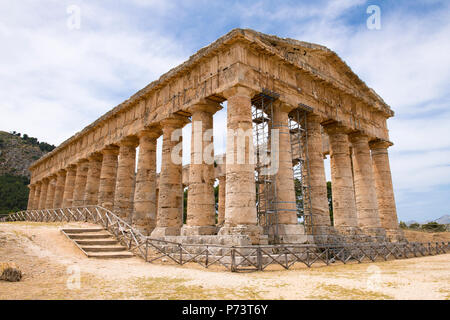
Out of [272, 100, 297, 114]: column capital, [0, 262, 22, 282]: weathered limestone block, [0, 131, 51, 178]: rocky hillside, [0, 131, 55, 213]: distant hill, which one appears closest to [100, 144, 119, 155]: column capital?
[272, 100, 297, 114]: column capital

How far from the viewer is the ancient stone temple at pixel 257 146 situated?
1395cm

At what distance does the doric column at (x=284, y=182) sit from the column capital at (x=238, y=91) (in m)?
2.22

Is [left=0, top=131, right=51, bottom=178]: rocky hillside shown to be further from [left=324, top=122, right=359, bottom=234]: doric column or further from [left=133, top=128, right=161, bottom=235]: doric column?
[left=324, top=122, right=359, bottom=234]: doric column

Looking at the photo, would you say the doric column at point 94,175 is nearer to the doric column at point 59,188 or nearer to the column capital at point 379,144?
the doric column at point 59,188

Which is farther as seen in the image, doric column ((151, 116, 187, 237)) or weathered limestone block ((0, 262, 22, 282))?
doric column ((151, 116, 187, 237))

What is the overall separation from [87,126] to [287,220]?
818 inches

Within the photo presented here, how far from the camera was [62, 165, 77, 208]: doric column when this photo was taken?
29.5m

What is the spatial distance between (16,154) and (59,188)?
6051 cm

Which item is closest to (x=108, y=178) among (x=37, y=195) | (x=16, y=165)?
(x=37, y=195)

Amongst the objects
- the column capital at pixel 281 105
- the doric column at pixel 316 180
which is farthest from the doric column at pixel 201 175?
the doric column at pixel 316 180

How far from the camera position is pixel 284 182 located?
49.4 feet

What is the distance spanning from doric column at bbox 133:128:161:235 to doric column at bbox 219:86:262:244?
7909 mm

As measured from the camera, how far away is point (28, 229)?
15.4 m
